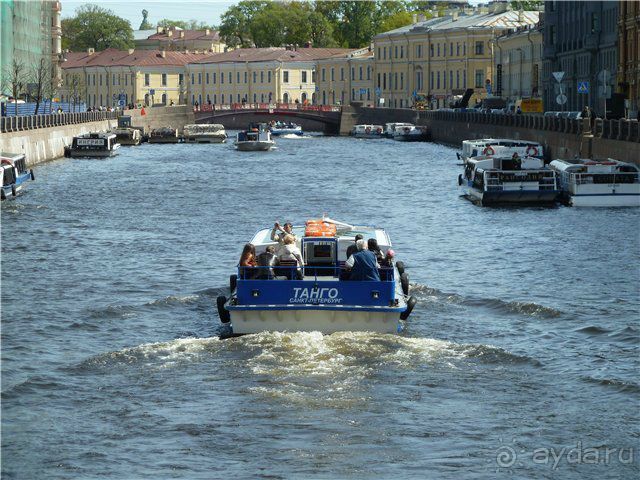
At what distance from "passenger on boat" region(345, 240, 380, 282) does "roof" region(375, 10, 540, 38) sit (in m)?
110

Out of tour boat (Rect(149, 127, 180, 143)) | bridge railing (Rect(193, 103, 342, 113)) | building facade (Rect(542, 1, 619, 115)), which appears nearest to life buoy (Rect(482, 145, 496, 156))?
building facade (Rect(542, 1, 619, 115))

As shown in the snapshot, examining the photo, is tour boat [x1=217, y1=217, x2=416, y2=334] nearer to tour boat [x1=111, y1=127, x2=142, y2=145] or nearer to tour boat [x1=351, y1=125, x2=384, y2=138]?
tour boat [x1=111, y1=127, x2=142, y2=145]

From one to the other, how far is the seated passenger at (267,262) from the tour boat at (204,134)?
8708 cm

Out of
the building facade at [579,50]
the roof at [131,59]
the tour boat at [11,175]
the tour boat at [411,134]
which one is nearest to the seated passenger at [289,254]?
the tour boat at [11,175]

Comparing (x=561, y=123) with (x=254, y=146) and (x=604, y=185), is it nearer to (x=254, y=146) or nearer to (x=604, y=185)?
(x=604, y=185)

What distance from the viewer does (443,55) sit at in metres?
145

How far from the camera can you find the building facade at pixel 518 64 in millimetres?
115188

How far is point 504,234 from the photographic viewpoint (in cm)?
3975

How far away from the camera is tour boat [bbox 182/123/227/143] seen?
110438 millimetres

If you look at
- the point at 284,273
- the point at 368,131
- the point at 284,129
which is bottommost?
the point at 284,273

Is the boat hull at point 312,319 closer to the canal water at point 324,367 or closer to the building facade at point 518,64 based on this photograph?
the canal water at point 324,367

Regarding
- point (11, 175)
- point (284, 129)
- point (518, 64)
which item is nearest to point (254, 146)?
point (284, 129)

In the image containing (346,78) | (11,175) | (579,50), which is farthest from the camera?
(346,78)

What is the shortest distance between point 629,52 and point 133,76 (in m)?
109
